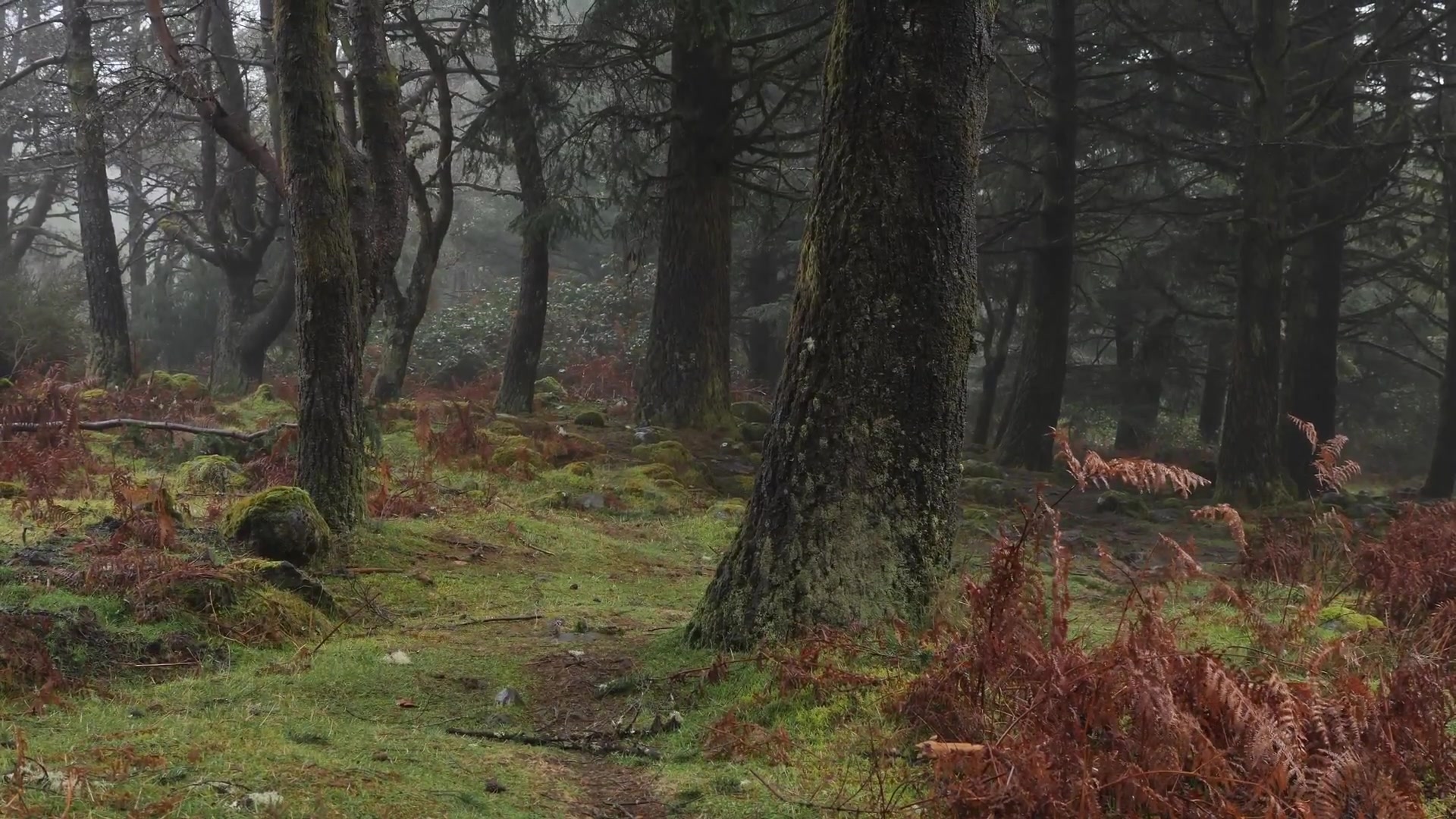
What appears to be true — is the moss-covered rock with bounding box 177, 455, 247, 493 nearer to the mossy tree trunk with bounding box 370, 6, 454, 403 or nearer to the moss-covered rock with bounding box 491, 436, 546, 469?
the moss-covered rock with bounding box 491, 436, 546, 469

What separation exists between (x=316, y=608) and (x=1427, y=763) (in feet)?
15.9

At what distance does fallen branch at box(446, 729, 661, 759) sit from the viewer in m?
4.05

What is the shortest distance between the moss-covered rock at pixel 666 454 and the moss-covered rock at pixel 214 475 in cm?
504

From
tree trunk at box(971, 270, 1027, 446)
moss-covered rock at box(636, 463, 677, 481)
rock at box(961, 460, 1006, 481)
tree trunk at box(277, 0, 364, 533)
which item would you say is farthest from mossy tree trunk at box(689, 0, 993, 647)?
tree trunk at box(971, 270, 1027, 446)

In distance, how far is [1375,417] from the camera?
2764 centimetres

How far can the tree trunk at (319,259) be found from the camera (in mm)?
6898

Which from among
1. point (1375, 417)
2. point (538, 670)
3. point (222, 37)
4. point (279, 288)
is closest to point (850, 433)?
point (538, 670)

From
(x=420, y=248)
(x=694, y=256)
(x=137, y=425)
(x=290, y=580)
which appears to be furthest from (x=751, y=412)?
(x=290, y=580)

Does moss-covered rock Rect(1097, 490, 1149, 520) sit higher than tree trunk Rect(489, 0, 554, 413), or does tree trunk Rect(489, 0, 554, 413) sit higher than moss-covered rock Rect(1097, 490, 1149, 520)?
tree trunk Rect(489, 0, 554, 413)

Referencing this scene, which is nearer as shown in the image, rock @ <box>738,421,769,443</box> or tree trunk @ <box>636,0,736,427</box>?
tree trunk @ <box>636,0,736,427</box>

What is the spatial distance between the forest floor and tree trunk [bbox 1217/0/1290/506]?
734 centimetres

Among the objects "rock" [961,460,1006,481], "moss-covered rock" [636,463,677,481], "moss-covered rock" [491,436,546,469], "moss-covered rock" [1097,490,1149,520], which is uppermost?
"moss-covered rock" [491,436,546,469]

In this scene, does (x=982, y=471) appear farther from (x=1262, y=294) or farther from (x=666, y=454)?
(x=666, y=454)

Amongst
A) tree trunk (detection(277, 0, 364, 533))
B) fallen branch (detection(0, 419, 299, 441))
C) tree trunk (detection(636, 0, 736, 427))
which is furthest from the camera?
tree trunk (detection(636, 0, 736, 427))
